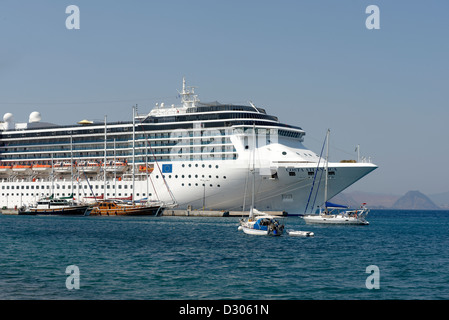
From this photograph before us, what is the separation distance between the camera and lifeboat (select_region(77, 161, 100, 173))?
80.7 metres

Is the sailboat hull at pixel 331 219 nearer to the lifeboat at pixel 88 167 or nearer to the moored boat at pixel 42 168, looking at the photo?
the lifeboat at pixel 88 167

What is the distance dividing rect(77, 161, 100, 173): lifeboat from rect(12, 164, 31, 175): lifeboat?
Answer: 9.61 metres

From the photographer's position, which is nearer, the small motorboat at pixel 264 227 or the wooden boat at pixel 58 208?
the small motorboat at pixel 264 227

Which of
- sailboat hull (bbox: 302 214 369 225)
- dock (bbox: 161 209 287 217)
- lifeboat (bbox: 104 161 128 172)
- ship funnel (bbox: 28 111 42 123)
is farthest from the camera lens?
ship funnel (bbox: 28 111 42 123)

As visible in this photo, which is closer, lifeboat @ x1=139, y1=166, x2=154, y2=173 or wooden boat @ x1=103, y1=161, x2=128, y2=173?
lifeboat @ x1=139, y1=166, x2=154, y2=173

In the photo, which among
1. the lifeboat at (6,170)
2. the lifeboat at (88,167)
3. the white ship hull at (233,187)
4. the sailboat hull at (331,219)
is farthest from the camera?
the lifeboat at (6,170)

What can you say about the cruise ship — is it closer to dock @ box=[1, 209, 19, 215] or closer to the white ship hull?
the white ship hull

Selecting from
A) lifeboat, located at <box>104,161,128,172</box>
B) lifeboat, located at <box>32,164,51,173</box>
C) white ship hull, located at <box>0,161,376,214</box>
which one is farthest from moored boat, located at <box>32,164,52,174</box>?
white ship hull, located at <box>0,161,376,214</box>

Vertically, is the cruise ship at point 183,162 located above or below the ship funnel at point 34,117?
below

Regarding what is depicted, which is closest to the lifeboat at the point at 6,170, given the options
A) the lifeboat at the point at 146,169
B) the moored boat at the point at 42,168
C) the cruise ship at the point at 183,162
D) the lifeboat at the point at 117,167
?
the cruise ship at the point at 183,162

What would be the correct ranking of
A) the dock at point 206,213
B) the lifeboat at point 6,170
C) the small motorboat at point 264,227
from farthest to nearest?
the lifeboat at point 6,170 < the dock at point 206,213 < the small motorboat at point 264,227

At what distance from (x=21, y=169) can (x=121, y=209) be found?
21.8m

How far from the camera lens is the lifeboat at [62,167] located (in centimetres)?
8256

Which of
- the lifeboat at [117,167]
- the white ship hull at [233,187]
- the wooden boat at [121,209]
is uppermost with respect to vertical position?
the lifeboat at [117,167]
